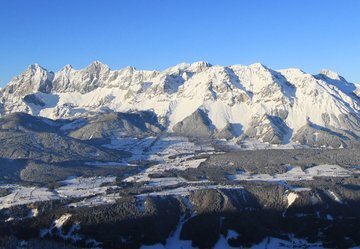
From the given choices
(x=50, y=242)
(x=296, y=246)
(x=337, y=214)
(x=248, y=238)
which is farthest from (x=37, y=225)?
(x=337, y=214)

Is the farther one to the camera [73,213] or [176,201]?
[176,201]

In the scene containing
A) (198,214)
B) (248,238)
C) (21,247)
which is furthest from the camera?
(198,214)

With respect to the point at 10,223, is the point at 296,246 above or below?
below

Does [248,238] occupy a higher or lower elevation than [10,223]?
lower

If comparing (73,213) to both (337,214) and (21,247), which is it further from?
(337,214)

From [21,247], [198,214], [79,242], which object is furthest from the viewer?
[198,214]

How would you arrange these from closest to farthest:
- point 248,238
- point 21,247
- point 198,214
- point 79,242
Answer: point 21,247
point 79,242
point 248,238
point 198,214

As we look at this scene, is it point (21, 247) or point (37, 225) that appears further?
point (37, 225)

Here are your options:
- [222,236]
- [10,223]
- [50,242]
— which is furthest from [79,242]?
[222,236]

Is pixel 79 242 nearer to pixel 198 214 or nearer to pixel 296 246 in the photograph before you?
pixel 198 214
